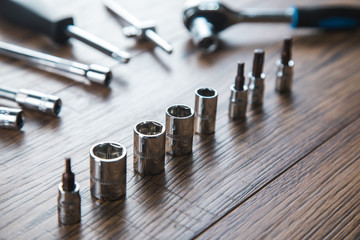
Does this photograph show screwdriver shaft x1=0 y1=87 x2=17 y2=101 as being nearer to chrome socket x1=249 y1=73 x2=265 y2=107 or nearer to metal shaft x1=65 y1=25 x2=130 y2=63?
metal shaft x1=65 y1=25 x2=130 y2=63

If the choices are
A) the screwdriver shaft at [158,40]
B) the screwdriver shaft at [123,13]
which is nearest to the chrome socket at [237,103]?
the screwdriver shaft at [158,40]

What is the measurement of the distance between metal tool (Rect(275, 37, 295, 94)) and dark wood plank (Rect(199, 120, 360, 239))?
0.77 feet

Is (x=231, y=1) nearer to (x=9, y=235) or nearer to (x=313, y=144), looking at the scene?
(x=313, y=144)

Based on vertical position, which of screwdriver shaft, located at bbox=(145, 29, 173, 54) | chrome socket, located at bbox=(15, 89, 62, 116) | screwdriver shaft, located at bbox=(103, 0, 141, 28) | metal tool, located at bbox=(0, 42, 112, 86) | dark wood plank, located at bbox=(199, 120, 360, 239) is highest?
screwdriver shaft, located at bbox=(103, 0, 141, 28)

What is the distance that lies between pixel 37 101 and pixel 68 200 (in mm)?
332

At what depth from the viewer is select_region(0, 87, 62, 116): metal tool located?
1.06 meters

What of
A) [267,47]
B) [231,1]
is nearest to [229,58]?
[267,47]

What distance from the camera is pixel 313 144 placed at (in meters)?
1.04

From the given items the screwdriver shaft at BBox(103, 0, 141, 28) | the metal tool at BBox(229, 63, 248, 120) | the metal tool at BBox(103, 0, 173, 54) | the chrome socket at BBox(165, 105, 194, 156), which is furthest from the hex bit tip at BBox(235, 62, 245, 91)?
the screwdriver shaft at BBox(103, 0, 141, 28)

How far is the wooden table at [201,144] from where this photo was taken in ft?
2.72

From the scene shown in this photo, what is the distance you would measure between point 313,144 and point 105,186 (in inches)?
16.3

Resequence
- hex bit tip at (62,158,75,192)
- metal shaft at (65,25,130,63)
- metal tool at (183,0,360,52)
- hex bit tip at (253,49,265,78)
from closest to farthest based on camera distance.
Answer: hex bit tip at (62,158,75,192), hex bit tip at (253,49,265,78), metal shaft at (65,25,130,63), metal tool at (183,0,360,52)

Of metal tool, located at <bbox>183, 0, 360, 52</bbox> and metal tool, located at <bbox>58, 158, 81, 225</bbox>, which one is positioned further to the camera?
metal tool, located at <bbox>183, 0, 360, 52</bbox>

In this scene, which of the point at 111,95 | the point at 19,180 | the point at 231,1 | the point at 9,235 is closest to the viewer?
the point at 9,235
